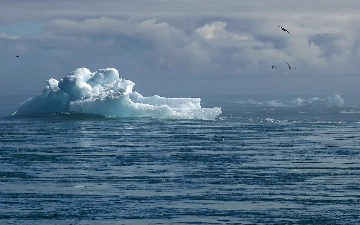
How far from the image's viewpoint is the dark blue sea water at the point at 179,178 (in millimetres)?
20516

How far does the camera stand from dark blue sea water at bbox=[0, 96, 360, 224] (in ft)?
67.3

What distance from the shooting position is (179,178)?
26781 millimetres

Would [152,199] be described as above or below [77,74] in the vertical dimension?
below

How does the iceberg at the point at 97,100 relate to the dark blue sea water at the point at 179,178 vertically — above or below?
above

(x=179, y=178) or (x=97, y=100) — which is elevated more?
(x=97, y=100)

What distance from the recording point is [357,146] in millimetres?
39031

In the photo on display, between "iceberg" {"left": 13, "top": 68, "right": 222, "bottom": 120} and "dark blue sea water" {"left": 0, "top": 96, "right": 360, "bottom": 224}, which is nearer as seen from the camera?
"dark blue sea water" {"left": 0, "top": 96, "right": 360, "bottom": 224}

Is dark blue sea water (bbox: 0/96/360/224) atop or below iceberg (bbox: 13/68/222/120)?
below

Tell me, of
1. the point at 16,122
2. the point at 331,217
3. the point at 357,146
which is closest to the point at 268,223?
the point at 331,217

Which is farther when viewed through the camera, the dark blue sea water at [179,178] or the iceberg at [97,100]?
the iceberg at [97,100]

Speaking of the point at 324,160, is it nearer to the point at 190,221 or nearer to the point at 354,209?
the point at 354,209

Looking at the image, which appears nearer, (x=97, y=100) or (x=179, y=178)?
(x=179, y=178)

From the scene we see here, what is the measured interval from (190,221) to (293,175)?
8.81m

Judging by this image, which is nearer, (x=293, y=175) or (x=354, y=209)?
(x=354, y=209)
